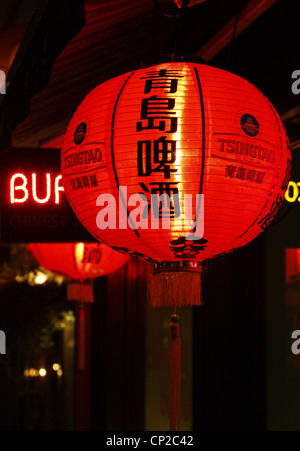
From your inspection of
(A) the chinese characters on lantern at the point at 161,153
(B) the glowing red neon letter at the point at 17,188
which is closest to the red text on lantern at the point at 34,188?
(B) the glowing red neon letter at the point at 17,188

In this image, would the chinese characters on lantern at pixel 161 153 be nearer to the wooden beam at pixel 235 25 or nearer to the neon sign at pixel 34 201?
the wooden beam at pixel 235 25

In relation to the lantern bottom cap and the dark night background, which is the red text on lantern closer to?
the dark night background

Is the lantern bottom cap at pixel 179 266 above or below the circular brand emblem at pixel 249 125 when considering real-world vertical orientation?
below

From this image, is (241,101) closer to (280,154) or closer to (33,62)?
(280,154)

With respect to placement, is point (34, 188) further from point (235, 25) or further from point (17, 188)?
point (235, 25)

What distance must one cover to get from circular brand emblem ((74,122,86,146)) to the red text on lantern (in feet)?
5.16

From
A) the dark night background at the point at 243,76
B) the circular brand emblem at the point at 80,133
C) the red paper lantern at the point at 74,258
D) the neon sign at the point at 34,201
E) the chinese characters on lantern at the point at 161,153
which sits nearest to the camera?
the chinese characters on lantern at the point at 161,153

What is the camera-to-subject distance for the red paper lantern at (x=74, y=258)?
547 centimetres

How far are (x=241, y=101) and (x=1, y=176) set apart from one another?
2.13m

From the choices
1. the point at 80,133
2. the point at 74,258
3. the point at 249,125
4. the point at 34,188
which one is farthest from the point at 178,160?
the point at 74,258

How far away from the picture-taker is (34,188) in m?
4.29

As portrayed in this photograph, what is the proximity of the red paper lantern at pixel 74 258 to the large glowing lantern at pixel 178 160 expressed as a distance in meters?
2.81

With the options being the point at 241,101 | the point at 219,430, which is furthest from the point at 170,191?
the point at 219,430

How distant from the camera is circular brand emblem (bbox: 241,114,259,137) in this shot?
8.09 ft
